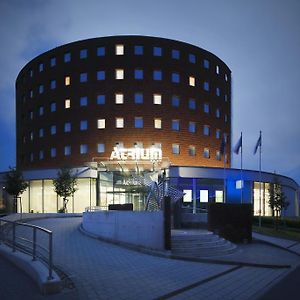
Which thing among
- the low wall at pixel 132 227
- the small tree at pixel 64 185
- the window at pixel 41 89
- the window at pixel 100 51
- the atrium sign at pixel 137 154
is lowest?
the low wall at pixel 132 227

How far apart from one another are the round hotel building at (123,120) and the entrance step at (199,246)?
28.8 metres

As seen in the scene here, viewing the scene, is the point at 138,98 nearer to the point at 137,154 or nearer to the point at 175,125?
the point at 175,125

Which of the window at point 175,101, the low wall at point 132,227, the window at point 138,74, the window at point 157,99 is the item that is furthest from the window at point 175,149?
the low wall at point 132,227

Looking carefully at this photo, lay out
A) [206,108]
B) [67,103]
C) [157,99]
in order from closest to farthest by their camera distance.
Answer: [157,99] < [67,103] < [206,108]

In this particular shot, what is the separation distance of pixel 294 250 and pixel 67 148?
129 ft

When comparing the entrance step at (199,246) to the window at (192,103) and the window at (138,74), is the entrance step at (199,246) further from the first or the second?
the window at (192,103)

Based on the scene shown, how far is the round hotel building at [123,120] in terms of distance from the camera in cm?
4931

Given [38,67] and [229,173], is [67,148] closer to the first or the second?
[38,67]

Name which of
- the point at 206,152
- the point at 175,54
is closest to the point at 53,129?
the point at 175,54

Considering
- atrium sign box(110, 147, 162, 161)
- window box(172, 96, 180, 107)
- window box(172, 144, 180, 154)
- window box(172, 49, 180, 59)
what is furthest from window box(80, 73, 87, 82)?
window box(172, 144, 180, 154)

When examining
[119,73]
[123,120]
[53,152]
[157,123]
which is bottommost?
[53,152]

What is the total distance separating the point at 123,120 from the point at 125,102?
243 cm

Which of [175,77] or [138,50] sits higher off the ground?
[138,50]

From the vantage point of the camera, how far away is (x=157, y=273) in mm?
12281
